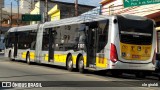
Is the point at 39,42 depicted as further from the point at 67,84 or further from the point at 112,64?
the point at 67,84

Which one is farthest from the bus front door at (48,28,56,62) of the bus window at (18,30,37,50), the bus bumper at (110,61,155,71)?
the bus bumper at (110,61,155,71)

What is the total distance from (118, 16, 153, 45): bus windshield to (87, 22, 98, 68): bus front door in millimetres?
1801

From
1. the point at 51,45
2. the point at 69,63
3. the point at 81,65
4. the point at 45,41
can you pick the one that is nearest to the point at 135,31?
the point at 81,65

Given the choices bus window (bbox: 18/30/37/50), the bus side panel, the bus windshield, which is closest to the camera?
the bus windshield

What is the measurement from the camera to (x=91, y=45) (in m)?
20.9

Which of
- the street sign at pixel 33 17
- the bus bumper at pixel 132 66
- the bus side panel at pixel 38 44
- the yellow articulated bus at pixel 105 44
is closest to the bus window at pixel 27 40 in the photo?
the bus side panel at pixel 38 44

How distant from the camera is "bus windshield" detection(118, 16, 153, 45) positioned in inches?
755

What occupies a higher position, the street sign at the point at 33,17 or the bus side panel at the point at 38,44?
the street sign at the point at 33,17

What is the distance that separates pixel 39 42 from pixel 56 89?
1528cm

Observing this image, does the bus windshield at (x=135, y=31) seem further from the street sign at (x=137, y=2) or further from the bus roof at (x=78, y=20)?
the street sign at (x=137, y=2)

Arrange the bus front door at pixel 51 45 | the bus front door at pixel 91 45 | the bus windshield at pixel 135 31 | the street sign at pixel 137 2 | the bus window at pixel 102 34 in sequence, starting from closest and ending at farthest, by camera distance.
A: the bus windshield at pixel 135 31 < the bus window at pixel 102 34 < the bus front door at pixel 91 45 < the bus front door at pixel 51 45 < the street sign at pixel 137 2

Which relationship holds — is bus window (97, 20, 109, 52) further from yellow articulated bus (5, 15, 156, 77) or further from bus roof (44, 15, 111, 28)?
bus roof (44, 15, 111, 28)

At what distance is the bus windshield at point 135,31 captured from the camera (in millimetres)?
19188

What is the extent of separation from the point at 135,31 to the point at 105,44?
1.56 meters
